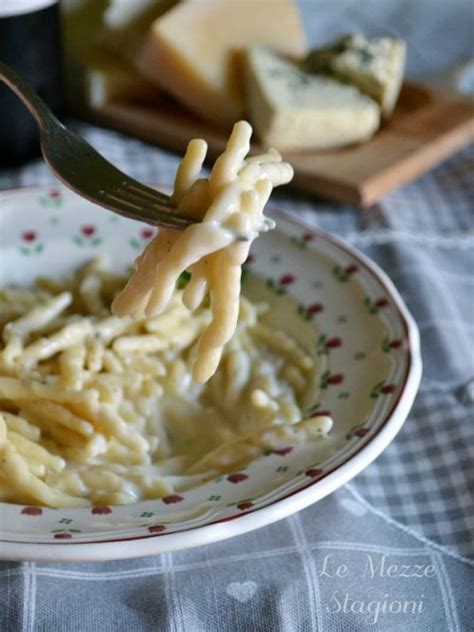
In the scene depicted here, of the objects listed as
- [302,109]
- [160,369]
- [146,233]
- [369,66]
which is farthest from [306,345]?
[369,66]

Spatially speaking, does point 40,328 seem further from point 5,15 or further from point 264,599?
point 5,15

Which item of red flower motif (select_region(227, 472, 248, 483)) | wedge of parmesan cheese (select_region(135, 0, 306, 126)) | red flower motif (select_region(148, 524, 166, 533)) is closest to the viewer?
red flower motif (select_region(148, 524, 166, 533))

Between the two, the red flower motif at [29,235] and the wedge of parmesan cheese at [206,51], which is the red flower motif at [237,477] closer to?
the red flower motif at [29,235]

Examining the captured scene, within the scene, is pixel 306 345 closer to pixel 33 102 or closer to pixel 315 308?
pixel 315 308

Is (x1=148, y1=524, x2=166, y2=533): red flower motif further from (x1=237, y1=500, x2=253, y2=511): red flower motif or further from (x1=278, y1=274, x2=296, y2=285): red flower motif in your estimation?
(x1=278, y1=274, x2=296, y2=285): red flower motif

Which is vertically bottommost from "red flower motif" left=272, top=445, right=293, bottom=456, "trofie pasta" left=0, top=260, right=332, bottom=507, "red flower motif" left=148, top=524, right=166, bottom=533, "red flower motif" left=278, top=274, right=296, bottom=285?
"red flower motif" left=148, top=524, right=166, bottom=533

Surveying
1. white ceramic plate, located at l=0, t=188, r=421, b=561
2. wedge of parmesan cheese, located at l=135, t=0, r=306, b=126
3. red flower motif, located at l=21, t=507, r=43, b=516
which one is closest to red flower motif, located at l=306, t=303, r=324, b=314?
white ceramic plate, located at l=0, t=188, r=421, b=561

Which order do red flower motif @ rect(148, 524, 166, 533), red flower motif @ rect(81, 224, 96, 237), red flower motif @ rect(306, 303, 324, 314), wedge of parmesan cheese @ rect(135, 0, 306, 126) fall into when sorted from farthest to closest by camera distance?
wedge of parmesan cheese @ rect(135, 0, 306, 126) < red flower motif @ rect(81, 224, 96, 237) < red flower motif @ rect(306, 303, 324, 314) < red flower motif @ rect(148, 524, 166, 533)
